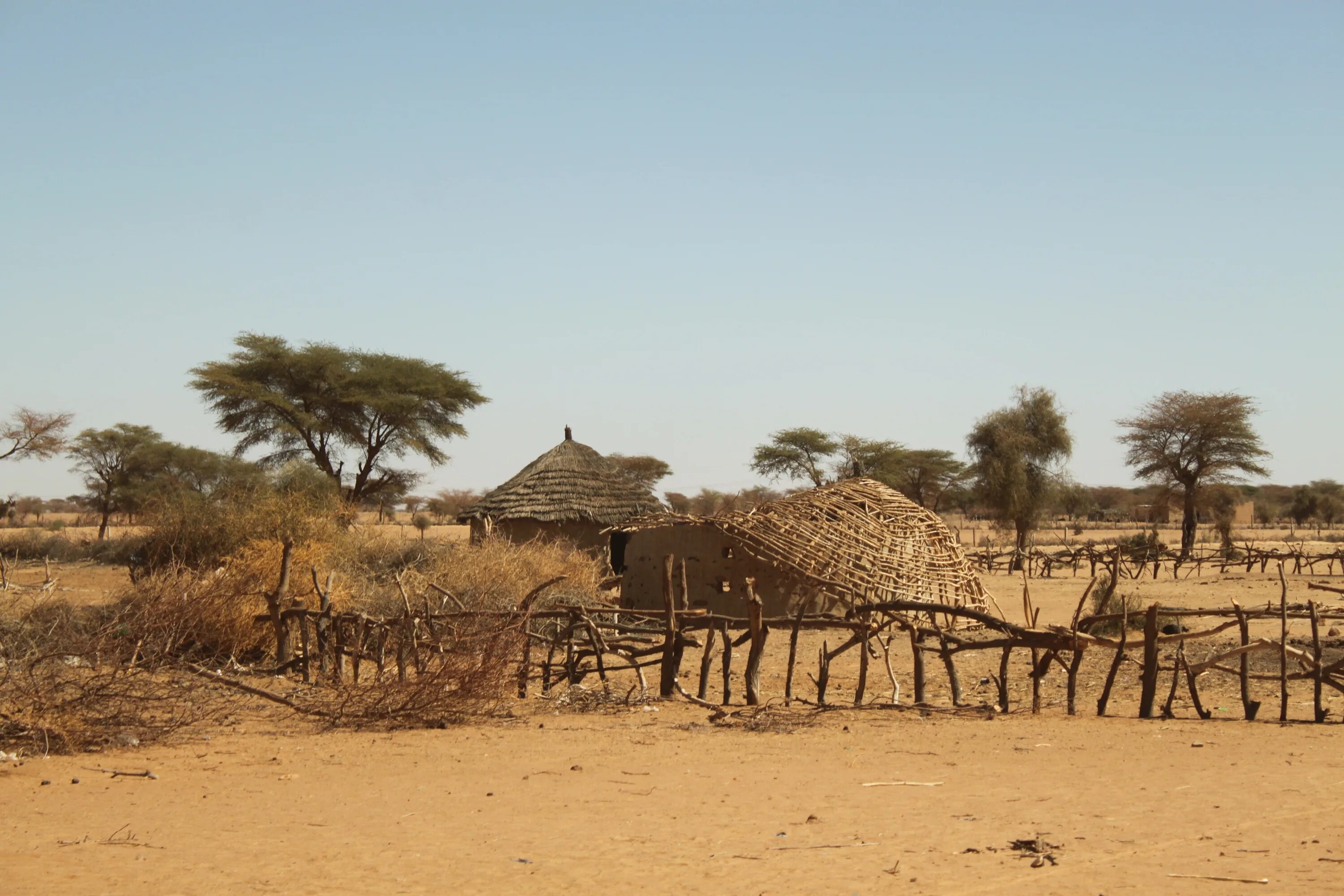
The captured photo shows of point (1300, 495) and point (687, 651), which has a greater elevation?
point (1300, 495)

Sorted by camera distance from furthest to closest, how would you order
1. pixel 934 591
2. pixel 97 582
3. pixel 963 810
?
pixel 97 582
pixel 934 591
pixel 963 810

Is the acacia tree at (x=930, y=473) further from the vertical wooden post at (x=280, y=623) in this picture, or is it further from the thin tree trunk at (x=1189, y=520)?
the vertical wooden post at (x=280, y=623)

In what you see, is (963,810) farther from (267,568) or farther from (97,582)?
(97,582)

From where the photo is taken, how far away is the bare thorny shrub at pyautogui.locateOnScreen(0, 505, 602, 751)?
26.3ft

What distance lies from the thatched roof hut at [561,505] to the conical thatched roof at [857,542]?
390 centimetres

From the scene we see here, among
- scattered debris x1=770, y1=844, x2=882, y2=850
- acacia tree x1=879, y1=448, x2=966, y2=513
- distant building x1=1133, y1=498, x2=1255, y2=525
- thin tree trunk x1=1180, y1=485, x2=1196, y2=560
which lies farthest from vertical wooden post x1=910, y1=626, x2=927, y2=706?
distant building x1=1133, y1=498, x2=1255, y2=525

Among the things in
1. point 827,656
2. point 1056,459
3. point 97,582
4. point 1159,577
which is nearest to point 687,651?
point 827,656

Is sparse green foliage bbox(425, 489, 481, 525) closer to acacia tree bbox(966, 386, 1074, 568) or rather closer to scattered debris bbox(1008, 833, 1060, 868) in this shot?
acacia tree bbox(966, 386, 1074, 568)

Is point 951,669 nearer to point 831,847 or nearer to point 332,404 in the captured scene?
point 831,847

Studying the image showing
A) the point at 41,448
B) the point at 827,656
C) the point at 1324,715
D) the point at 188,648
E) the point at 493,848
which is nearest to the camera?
the point at 493,848

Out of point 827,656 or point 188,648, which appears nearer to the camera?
point 827,656

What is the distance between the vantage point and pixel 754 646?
9.65m

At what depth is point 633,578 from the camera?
55.3ft

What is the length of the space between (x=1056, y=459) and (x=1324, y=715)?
30783 millimetres
